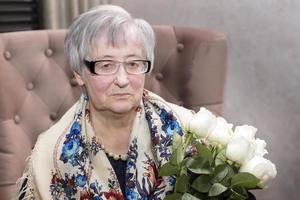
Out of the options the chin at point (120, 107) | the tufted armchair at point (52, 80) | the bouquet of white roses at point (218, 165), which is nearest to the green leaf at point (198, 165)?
the bouquet of white roses at point (218, 165)

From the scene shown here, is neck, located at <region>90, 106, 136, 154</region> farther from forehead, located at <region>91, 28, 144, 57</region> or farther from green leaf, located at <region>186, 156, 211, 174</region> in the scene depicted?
green leaf, located at <region>186, 156, 211, 174</region>

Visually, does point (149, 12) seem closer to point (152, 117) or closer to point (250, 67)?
point (250, 67)

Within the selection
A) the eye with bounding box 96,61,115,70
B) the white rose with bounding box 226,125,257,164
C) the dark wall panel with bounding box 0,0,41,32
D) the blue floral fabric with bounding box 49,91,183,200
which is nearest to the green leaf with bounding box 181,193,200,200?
the white rose with bounding box 226,125,257,164

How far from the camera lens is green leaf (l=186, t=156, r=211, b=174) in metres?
0.98

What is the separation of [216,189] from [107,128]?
1.49 feet

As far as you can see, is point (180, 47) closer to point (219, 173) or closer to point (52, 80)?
point (52, 80)

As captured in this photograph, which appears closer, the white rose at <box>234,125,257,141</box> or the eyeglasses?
the white rose at <box>234,125,257,141</box>

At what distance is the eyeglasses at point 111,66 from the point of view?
47.7 inches

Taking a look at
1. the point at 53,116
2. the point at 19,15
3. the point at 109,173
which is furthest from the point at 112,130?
the point at 19,15

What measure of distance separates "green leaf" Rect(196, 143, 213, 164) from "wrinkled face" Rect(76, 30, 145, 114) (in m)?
0.27

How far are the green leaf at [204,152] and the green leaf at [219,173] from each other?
0.08 feet

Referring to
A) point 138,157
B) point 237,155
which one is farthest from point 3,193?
point 237,155

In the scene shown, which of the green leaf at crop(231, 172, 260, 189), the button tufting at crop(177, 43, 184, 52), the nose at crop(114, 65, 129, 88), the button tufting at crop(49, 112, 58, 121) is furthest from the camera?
the button tufting at crop(177, 43, 184, 52)

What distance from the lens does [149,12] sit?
215 centimetres
